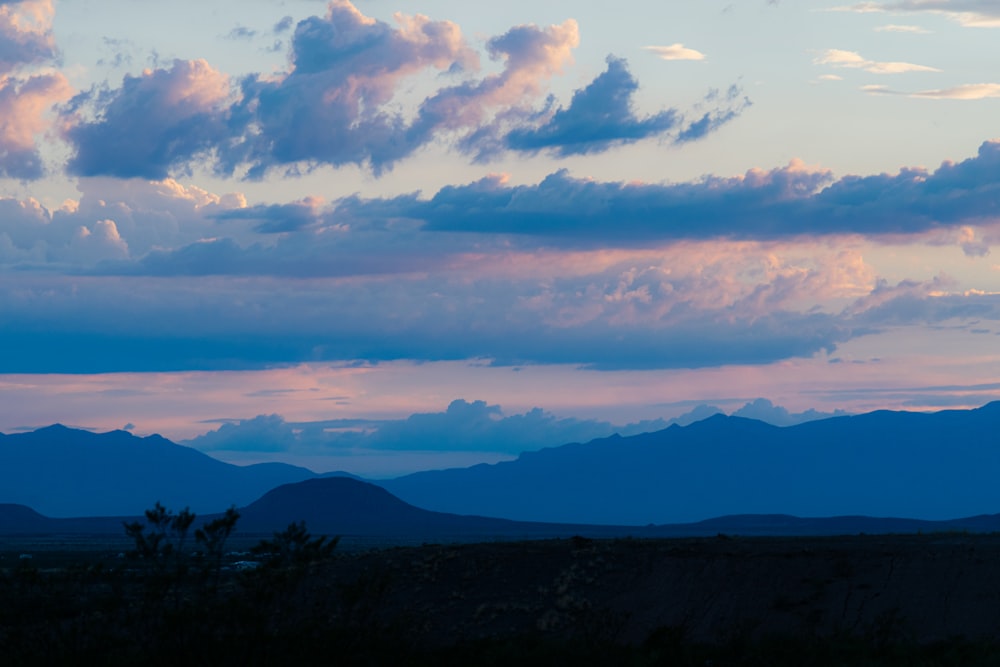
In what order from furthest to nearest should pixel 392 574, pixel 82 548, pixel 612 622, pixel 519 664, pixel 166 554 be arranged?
1. pixel 82 548
2. pixel 392 574
3. pixel 612 622
4. pixel 519 664
5. pixel 166 554

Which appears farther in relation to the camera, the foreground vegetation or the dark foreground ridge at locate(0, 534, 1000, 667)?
the dark foreground ridge at locate(0, 534, 1000, 667)

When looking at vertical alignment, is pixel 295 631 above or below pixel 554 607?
above

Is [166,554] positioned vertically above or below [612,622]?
above

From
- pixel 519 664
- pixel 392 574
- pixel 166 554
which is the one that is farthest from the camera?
pixel 392 574

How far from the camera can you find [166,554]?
26766mm

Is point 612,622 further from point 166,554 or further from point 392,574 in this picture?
point 166,554

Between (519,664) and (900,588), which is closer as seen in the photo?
(519,664)

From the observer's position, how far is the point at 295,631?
3158 cm

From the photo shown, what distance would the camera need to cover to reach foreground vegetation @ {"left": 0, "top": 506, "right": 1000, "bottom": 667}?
1085 inches

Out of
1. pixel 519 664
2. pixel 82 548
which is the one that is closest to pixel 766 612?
pixel 519 664

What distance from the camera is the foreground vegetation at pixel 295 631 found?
27.6m

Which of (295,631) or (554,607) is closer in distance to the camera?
(295,631)

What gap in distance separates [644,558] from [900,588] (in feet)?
30.1

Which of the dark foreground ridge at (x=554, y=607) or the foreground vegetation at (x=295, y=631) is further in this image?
the dark foreground ridge at (x=554, y=607)
